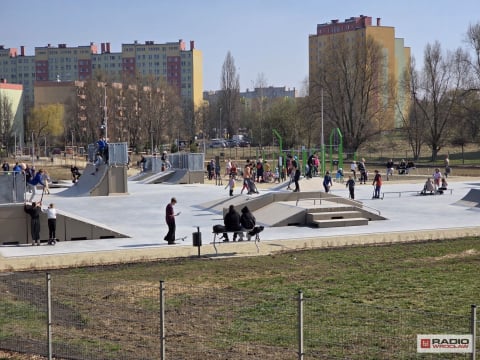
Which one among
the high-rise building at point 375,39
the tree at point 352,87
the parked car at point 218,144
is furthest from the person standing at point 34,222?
the high-rise building at point 375,39

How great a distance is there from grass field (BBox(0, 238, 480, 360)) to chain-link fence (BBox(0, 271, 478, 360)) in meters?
0.03

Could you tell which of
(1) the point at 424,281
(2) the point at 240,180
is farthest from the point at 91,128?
(1) the point at 424,281

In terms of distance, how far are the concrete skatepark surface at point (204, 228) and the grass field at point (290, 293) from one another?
4.08ft

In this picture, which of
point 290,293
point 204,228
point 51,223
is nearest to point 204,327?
point 290,293

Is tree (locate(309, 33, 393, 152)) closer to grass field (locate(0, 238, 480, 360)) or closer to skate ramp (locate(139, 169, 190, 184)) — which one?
skate ramp (locate(139, 169, 190, 184))

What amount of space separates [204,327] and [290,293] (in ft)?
12.9

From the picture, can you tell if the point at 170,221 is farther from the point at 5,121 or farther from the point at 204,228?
the point at 5,121

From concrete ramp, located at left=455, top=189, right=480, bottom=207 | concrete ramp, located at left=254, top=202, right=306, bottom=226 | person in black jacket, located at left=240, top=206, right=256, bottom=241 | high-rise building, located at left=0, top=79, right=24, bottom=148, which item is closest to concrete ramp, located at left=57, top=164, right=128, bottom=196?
concrete ramp, located at left=254, top=202, right=306, bottom=226

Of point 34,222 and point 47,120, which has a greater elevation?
point 47,120

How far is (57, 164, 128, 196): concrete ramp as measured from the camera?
3884 cm

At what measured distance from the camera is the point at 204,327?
37.1 ft

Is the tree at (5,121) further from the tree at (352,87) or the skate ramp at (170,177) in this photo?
the skate ramp at (170,177)

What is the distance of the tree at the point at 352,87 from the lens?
268 ft

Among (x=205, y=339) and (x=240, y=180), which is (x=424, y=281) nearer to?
(x=205, y=339)
